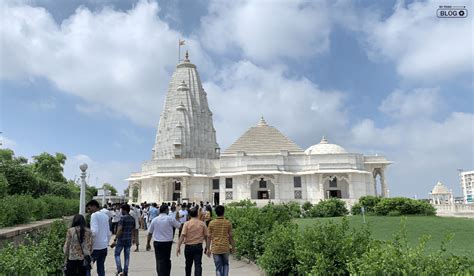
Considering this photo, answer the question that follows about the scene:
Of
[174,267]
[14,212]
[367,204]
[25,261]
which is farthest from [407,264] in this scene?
[367,204]

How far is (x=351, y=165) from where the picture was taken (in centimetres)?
4653

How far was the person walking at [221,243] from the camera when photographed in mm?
7199

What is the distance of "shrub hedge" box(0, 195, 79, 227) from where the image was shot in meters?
10.0

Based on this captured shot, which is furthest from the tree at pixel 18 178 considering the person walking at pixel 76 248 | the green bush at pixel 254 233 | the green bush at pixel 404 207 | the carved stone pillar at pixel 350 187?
the carved stone pillar at pixel 350 187

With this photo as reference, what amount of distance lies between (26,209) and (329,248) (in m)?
9.81

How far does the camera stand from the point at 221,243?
23.7 feet

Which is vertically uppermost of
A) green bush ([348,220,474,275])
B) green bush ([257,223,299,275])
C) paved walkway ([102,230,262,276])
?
green bush ([348,220,474,275])

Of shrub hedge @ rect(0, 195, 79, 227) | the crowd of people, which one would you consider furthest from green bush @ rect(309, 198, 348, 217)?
the crowd of people

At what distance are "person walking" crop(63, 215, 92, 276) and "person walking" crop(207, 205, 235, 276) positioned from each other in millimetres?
2312

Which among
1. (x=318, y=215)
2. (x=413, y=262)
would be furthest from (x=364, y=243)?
(x=318, y=215)

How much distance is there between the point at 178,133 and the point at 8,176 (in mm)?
29572

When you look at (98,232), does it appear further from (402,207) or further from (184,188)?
(184,188)

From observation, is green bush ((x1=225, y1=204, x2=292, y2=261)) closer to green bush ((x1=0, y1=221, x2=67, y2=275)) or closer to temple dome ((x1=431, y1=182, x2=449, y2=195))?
green bush ((x1=0, y1=221, x2=67, y2=275))

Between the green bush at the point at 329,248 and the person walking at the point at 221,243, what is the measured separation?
145 cm
